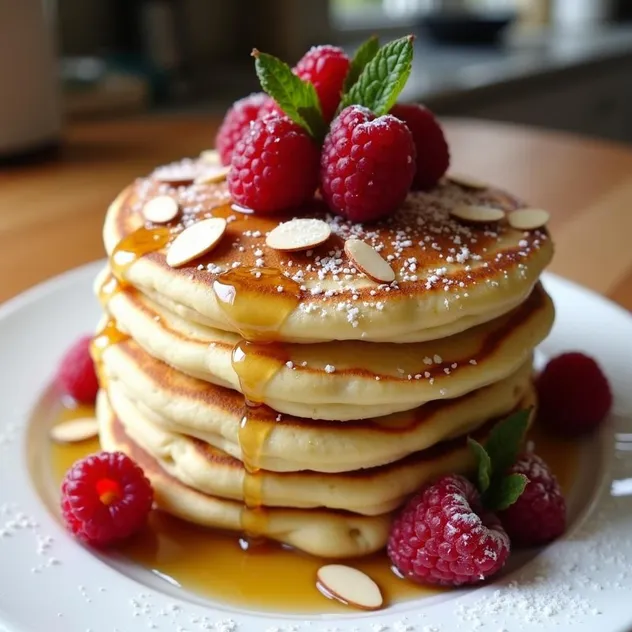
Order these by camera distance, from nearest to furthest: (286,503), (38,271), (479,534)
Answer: (479,534) → (286,503) → (38,271)

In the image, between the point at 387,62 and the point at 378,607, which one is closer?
the point at 378,607

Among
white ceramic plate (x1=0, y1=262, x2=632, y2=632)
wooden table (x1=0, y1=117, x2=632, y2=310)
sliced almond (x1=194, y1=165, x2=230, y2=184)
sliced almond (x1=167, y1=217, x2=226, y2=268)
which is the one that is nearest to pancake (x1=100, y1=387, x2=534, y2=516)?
white ceramic plate (x1=0, y1=262, x2=632, y2=632)

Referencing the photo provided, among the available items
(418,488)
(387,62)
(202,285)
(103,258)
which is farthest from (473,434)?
(103,258)

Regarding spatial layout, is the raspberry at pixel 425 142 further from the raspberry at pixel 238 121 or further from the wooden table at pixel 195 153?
the wooden table at pixel 195 153

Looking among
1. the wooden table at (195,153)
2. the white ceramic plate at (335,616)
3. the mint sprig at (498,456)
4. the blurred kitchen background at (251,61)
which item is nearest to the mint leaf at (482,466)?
the mint sprig at (498,456)

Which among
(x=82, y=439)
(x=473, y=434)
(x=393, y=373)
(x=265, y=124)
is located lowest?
(x=82, y=439)

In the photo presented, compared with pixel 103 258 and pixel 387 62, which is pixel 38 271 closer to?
pixel 103 258
